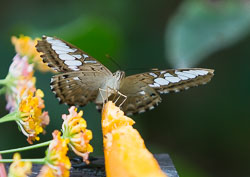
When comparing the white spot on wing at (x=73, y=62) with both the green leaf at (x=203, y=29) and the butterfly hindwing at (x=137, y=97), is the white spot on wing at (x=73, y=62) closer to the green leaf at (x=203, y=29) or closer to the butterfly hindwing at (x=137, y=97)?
the butterfly hindwing at (x=137, y=97)

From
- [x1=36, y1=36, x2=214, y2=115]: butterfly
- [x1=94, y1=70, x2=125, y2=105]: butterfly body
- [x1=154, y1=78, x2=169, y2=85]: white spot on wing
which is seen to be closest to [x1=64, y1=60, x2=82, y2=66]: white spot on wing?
[x1=36, y1=36, x2=214, y2=115]: butterfly

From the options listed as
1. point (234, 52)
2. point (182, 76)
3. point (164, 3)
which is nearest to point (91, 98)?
point (182, 76)

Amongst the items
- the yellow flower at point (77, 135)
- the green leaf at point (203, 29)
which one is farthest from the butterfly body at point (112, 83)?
the green leaf at point (203, 29)

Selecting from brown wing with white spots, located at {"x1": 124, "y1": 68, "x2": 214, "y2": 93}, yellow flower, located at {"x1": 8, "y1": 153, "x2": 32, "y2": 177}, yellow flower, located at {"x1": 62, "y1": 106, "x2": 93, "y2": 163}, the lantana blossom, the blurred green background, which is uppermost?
the blurred green background

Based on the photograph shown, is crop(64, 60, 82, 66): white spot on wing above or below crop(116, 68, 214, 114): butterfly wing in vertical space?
above

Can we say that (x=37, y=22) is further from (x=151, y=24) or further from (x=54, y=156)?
→ (x=54, y=156)

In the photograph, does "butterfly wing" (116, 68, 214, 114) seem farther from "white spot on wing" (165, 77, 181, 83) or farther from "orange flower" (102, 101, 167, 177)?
"orange flower" (102, 101, 167, 177)

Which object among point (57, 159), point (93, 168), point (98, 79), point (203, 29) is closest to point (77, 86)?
point (98, 79)

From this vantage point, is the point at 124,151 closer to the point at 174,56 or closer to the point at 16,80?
the point at 16,80
